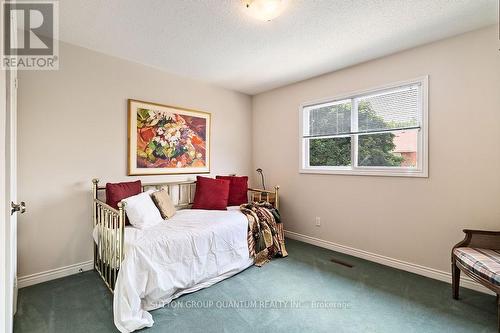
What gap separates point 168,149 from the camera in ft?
10.3

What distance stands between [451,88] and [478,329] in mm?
2006

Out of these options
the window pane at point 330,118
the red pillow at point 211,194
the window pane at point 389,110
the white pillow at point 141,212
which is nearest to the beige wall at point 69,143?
the white pillow at point 141,212

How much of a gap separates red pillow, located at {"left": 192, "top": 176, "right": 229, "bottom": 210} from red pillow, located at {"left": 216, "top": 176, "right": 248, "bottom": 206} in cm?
26

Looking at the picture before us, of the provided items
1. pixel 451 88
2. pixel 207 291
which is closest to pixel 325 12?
pixel 451 88

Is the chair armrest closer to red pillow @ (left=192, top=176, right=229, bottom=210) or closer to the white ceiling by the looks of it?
the white ceiling

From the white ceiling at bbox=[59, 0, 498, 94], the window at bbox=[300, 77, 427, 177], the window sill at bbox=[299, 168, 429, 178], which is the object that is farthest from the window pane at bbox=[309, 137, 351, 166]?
the white ceiling at bbox=[59, 0, 498, 94]

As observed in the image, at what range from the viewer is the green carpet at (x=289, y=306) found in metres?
1.72

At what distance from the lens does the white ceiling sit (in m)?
1.86

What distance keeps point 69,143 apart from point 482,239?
12.8 feet

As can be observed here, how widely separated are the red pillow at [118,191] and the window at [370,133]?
2.23 m

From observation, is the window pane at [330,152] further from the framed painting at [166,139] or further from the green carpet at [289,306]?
the framed painting at [166,139]

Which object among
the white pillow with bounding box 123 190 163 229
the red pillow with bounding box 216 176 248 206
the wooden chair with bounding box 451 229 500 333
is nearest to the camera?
the wooden chair with bounding box 451 229 500 333

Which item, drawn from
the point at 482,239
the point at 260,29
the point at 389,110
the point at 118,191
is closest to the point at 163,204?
the point at 118,191

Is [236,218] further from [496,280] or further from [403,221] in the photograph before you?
[496,280]
